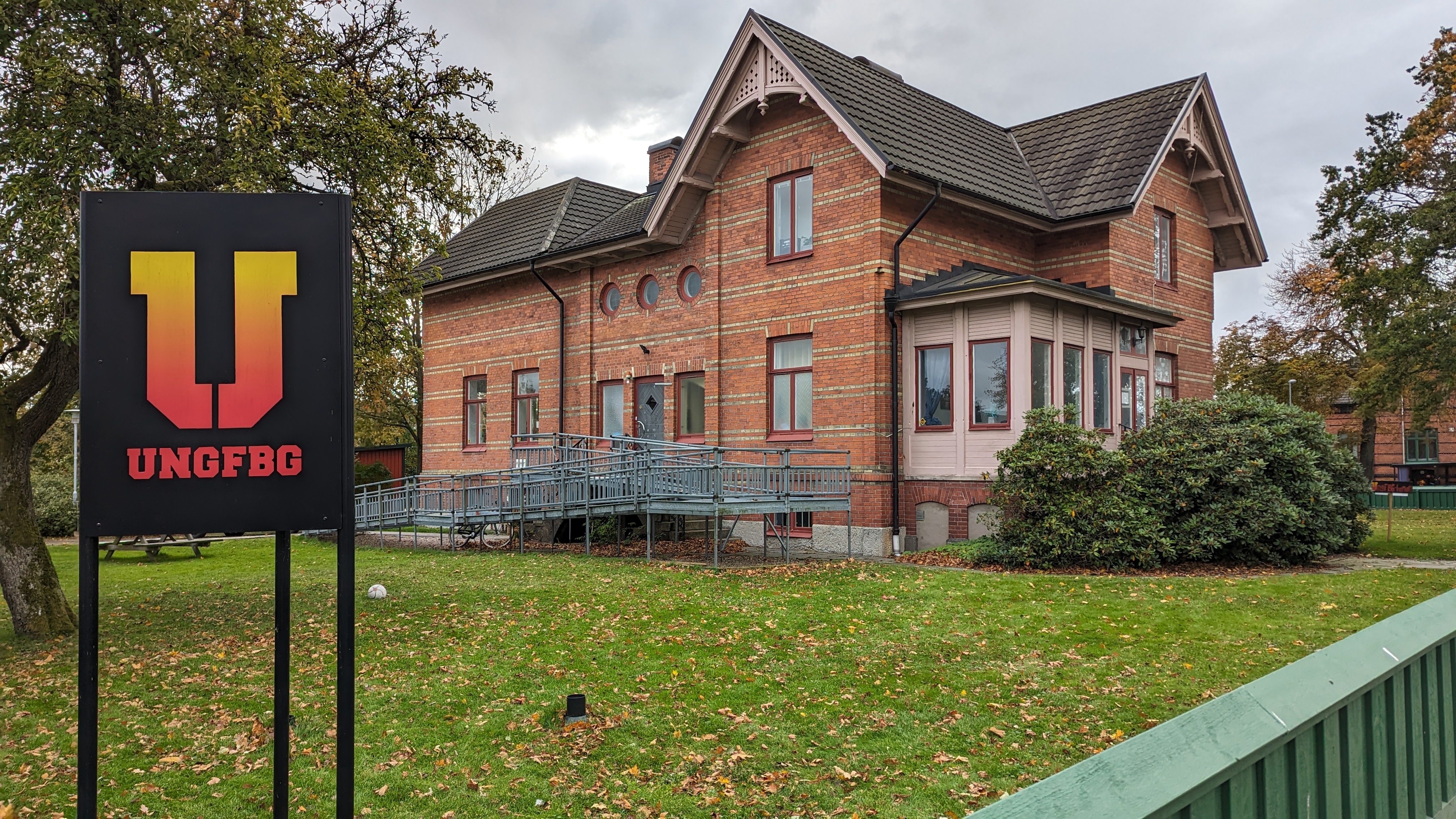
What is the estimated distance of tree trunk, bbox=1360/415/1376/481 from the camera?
38.0m

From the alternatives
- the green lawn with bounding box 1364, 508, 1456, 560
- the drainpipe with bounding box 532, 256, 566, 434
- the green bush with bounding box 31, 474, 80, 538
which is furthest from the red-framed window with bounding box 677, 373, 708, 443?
the green bush with bounding box 31, 474, 80, 538

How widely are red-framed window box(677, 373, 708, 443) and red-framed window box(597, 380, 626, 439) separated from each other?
1.95 meters

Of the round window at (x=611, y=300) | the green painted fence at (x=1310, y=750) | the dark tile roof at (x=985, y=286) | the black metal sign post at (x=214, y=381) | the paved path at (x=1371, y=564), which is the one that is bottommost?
the paved path at (x=1371, y=564)

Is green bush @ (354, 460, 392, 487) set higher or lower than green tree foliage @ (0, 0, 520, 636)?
lower

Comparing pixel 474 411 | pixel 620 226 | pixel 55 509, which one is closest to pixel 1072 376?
pixel 620 226

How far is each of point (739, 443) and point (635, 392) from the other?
3.57 metres

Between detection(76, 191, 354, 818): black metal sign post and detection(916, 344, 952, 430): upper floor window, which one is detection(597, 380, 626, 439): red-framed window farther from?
detection(76, 191, 354, 818): black metal sign post

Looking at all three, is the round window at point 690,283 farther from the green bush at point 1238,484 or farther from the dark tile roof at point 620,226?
the green bush at point 1238,484

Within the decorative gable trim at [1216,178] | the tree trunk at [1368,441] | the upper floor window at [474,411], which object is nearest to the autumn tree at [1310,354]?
the tree trunk at [1368,441]

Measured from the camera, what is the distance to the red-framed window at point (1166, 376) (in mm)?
22672

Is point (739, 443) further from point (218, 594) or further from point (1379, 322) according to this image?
point (1379, 322)

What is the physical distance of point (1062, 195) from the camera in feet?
69.5

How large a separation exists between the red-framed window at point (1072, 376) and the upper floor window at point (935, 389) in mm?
2021

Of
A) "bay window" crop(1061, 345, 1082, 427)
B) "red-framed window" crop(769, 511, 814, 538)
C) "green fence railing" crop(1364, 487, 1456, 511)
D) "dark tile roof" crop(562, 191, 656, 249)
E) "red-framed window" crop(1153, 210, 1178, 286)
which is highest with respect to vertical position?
"dark tile roof" crop(562, 191, 656, 249)
